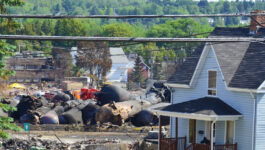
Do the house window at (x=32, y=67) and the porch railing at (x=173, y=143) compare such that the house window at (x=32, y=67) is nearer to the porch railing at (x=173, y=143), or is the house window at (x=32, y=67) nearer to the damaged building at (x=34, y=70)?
the damaged building at (x=34, y=70)

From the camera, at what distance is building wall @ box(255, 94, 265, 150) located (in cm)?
2661

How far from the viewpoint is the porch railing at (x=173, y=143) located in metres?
29.0

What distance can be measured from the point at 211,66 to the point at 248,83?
2.88 m

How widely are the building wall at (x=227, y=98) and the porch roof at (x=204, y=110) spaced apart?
347 millimetres

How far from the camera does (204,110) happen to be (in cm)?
2734

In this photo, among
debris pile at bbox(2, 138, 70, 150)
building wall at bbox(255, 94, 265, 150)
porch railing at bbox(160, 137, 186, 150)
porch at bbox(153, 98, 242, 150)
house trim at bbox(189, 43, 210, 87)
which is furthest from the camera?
debris pile at bbox(2, 138, 70, 150)

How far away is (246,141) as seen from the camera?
88.6 ft

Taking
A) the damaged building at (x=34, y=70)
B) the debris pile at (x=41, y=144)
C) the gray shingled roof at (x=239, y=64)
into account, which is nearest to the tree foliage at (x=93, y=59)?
the damaged building at (x=34, y=70)

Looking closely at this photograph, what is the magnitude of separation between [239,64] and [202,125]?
391 centimetres

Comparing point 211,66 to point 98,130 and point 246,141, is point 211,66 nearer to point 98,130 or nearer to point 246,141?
point 246,141

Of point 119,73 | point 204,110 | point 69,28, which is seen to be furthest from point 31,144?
point 69,28

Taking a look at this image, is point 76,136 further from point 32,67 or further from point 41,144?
point 32,67

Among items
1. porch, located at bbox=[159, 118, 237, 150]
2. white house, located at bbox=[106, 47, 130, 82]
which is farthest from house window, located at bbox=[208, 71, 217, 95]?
white house, located at bbox=[106, 47, 130, 82]

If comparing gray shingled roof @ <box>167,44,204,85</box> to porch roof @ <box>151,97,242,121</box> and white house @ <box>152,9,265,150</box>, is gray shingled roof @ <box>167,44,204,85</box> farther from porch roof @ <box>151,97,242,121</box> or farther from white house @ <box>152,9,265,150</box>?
porch roof @ <box>151,97,242,121</box>
